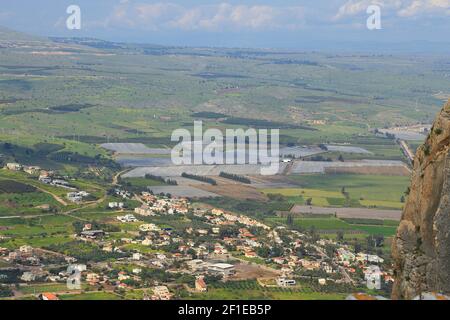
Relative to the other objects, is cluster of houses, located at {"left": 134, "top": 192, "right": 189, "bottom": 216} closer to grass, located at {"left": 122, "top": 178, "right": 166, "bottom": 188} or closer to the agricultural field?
grass, located at {"left": 122, "top": 178, "right": 166, "bottom": 188}

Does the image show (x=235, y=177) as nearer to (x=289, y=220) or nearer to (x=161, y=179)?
(x=161, y=179)

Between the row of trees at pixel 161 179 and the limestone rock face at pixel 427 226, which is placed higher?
the limestone rock face at pixel 427 226

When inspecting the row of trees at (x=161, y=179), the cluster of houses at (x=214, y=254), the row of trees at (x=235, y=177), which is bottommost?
the row of trees at (x=235, y=177)

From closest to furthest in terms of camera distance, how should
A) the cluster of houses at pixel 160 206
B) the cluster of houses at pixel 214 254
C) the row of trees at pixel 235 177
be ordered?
the cluster of houses at pixel 214 254 < the cluster of houses at pixel 160 206 < the row of trees at pixel 235 177

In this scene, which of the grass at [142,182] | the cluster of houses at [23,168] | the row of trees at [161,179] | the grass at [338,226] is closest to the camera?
the grass at [338,226]

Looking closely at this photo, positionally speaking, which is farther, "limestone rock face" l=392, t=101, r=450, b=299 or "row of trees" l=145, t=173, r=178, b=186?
"row of trees" l=145, t=173, r=178, b=186

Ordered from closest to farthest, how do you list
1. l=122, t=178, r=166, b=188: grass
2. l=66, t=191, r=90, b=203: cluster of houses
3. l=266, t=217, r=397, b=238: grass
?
1. l=266, t=217, r=397, b=238: grass
2. l=66, t=191, r=90, b=203: cluster of houses
3. l=122, t=178, r=166, b=188: grass

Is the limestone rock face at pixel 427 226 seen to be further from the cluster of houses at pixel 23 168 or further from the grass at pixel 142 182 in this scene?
the cluster of houses at pixel 23 168

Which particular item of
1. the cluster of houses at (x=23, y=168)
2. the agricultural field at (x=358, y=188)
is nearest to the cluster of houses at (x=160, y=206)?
the agricultural field at (x=358, y=188)

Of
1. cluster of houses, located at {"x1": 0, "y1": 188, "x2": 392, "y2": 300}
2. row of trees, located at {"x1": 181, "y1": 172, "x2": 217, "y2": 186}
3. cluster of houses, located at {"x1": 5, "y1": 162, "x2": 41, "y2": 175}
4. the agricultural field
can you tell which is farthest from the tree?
cluster of houses, located at {"x1": 5, "y1": 162, "x2": 41, "y2": 175}
